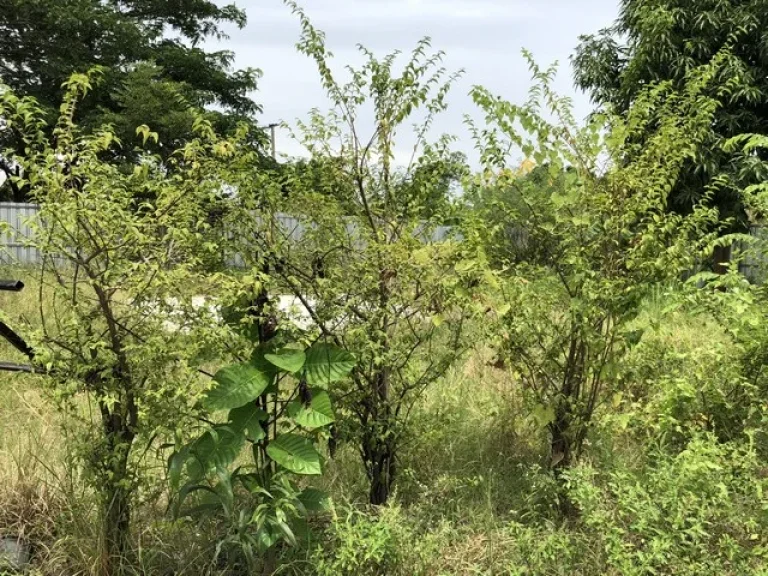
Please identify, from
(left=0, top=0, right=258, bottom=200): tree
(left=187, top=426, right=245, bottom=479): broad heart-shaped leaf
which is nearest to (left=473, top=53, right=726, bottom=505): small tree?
(left=187, top=426, right=245, bottom=479): broad heart-shaped leaf

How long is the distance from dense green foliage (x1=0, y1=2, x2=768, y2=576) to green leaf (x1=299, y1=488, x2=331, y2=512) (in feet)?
0.04

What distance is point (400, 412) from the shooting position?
3111 mm

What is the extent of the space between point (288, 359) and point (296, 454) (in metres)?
0.35

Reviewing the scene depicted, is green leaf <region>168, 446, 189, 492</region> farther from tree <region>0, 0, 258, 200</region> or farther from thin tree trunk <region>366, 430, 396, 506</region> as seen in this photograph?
tree <region>0, 0, 258, 200</region>

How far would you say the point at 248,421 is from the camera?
A: 2449 mm

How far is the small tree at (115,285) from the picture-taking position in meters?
2.27

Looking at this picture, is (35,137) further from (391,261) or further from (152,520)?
(152,520)

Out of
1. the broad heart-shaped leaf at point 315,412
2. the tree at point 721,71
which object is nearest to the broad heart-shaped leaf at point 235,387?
the broad heart-shaped leaf at point 315,412

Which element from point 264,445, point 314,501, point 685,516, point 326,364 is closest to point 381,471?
point 314,501

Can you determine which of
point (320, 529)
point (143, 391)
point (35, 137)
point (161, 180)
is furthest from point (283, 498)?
point (35, 137)

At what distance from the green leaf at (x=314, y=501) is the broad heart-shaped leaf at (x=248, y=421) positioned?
306 millimetres

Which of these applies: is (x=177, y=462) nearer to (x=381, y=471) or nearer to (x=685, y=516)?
(x=381, y=471)

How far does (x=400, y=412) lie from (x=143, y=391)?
1.22 m

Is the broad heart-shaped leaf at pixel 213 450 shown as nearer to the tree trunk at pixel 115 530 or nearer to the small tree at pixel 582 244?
the tree trunk at pixel 115 530
